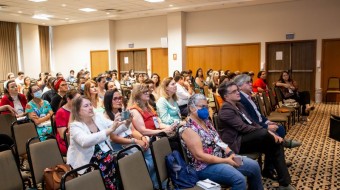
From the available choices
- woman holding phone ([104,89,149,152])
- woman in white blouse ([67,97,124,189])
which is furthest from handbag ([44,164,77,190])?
woman holding phone ([104,89,149,152])

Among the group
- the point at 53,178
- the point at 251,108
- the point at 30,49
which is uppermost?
the point at 30,49

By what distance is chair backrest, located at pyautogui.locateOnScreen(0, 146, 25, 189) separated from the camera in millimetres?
2467

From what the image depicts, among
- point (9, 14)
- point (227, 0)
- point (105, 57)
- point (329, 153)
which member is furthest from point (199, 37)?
point (329, 153)

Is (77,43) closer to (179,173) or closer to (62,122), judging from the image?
(62,122)

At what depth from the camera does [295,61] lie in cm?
1202

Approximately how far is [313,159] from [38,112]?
4.27 metres

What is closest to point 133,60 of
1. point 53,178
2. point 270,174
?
point 270,174

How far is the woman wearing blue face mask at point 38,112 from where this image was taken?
4.47m

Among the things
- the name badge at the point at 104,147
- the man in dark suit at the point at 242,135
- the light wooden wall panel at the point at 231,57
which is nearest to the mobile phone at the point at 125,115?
the name badge at the point at 104,147

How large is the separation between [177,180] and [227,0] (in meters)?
10.0

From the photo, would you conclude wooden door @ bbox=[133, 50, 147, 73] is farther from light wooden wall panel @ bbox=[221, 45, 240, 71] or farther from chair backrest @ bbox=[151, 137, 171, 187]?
chair backrest @ bbox=[151, 137, 171, 187]

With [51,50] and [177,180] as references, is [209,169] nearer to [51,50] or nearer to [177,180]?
[177,180]

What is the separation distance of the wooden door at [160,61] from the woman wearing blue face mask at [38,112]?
1016 cm

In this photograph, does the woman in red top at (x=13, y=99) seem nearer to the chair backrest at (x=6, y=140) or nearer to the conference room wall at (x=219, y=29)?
the chair backrest at (x=6, y=140)
